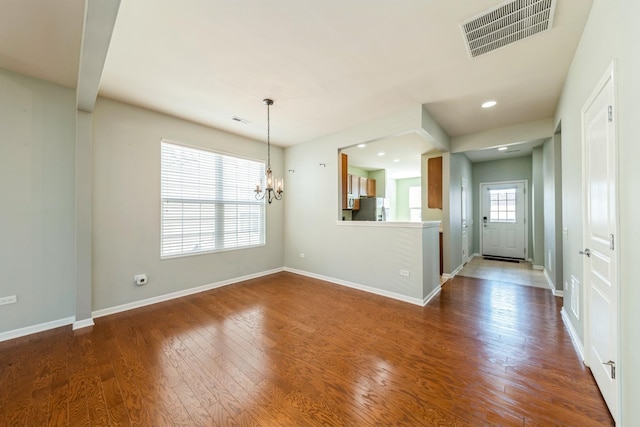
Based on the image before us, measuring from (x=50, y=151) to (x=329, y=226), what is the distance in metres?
4.00

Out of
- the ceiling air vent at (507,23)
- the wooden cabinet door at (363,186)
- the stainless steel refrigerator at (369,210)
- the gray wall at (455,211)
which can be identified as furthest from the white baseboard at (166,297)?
the ceiling air vent at (507,23)

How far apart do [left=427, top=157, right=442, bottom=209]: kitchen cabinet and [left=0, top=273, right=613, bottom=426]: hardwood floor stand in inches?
→ 96.2

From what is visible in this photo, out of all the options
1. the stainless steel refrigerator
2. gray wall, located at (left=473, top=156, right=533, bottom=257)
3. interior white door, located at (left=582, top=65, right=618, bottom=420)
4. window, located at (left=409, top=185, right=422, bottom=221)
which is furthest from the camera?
window, located at (left=409, top=185, right=422, bottom=221)

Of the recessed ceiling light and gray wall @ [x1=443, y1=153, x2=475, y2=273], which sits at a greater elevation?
the recessed ceiling light

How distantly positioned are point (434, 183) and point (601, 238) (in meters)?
3.71

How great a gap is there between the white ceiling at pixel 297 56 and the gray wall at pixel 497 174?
343cm

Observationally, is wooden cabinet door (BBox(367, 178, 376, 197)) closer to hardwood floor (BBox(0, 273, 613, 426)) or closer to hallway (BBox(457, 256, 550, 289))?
hallway (BBox(457, 256, 550, 289))

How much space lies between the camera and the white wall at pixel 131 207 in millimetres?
3223

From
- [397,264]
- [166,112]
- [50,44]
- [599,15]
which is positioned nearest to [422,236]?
[397,264]

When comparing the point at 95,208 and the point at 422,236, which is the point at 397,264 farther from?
the point at 95,208

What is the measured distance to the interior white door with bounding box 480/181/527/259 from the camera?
665 cm

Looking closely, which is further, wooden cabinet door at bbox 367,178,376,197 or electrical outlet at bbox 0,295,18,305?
wooden cabinet door at bbox 367,178,376,197

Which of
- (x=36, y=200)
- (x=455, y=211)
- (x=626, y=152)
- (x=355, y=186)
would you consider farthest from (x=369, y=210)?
(x=36, y=200)

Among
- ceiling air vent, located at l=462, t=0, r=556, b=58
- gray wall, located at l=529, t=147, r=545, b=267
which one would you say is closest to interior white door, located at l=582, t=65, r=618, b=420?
ceiling air vent, located at l=462, t=0, r=556, b=58
